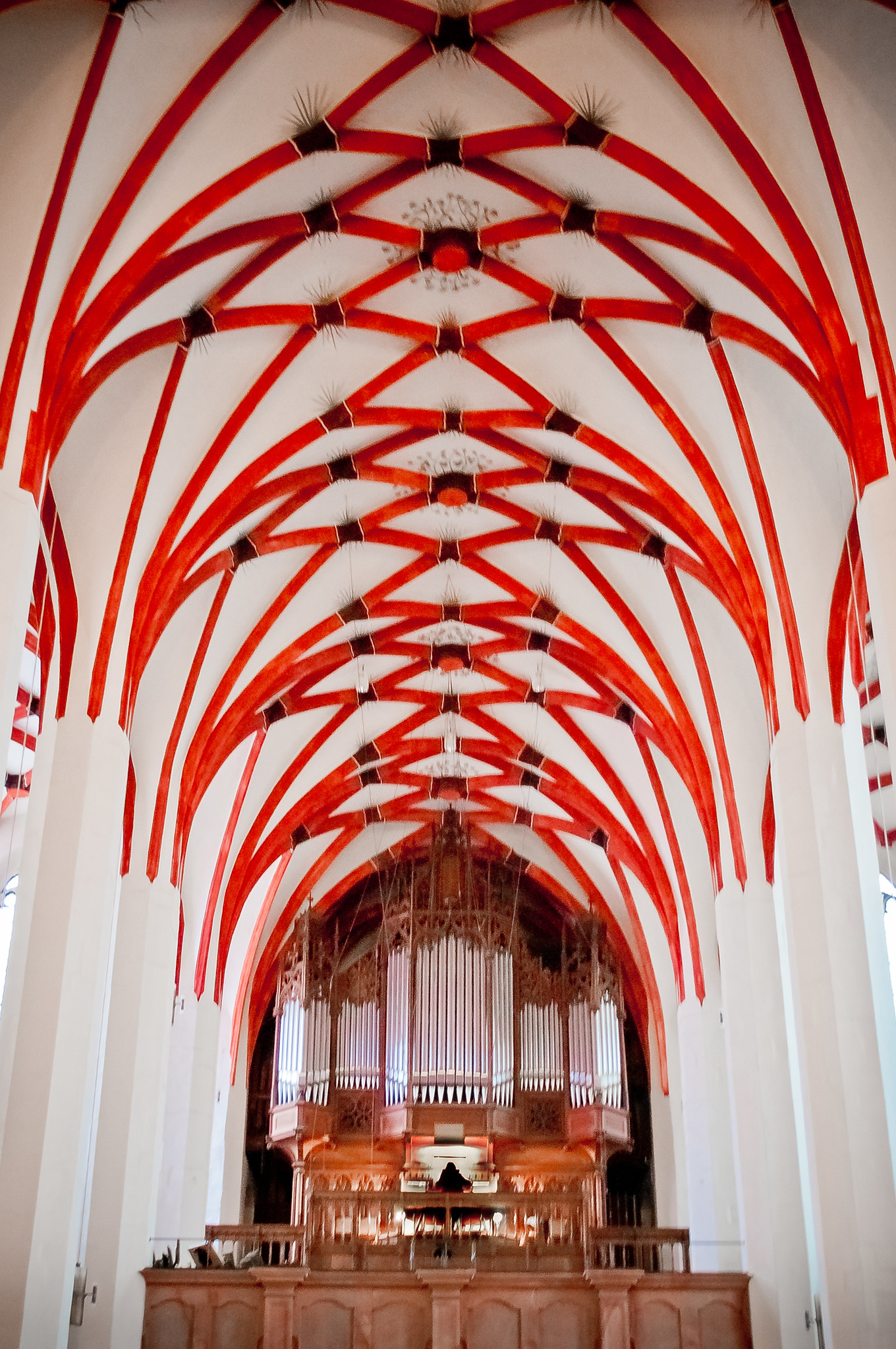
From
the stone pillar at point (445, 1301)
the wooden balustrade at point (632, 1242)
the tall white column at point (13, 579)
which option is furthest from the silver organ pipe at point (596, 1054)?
the tall white column at point (13, 579)

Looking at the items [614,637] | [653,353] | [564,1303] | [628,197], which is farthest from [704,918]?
[628,197]

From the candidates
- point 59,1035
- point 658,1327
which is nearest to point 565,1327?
point 658,1327

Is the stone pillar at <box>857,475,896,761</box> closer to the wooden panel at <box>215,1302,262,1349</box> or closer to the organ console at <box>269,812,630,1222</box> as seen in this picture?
the wooden panel at <box>215,1302,262,1349</box>

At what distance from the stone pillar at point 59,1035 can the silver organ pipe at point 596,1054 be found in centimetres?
1124

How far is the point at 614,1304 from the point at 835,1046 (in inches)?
210

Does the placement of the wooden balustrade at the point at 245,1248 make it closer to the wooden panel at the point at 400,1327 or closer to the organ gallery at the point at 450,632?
the organ gallery at the point at 450,632

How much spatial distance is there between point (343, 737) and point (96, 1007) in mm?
10726

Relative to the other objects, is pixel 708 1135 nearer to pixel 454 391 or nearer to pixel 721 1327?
pixel 721 1327

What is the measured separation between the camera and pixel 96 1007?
13.3 metres

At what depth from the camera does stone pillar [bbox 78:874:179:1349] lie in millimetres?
14734

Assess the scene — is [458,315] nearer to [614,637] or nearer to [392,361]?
[392,361]

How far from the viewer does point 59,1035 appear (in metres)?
12.4

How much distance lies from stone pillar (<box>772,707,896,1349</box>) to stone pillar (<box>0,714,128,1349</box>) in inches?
278

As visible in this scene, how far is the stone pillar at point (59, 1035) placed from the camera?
459 inches
